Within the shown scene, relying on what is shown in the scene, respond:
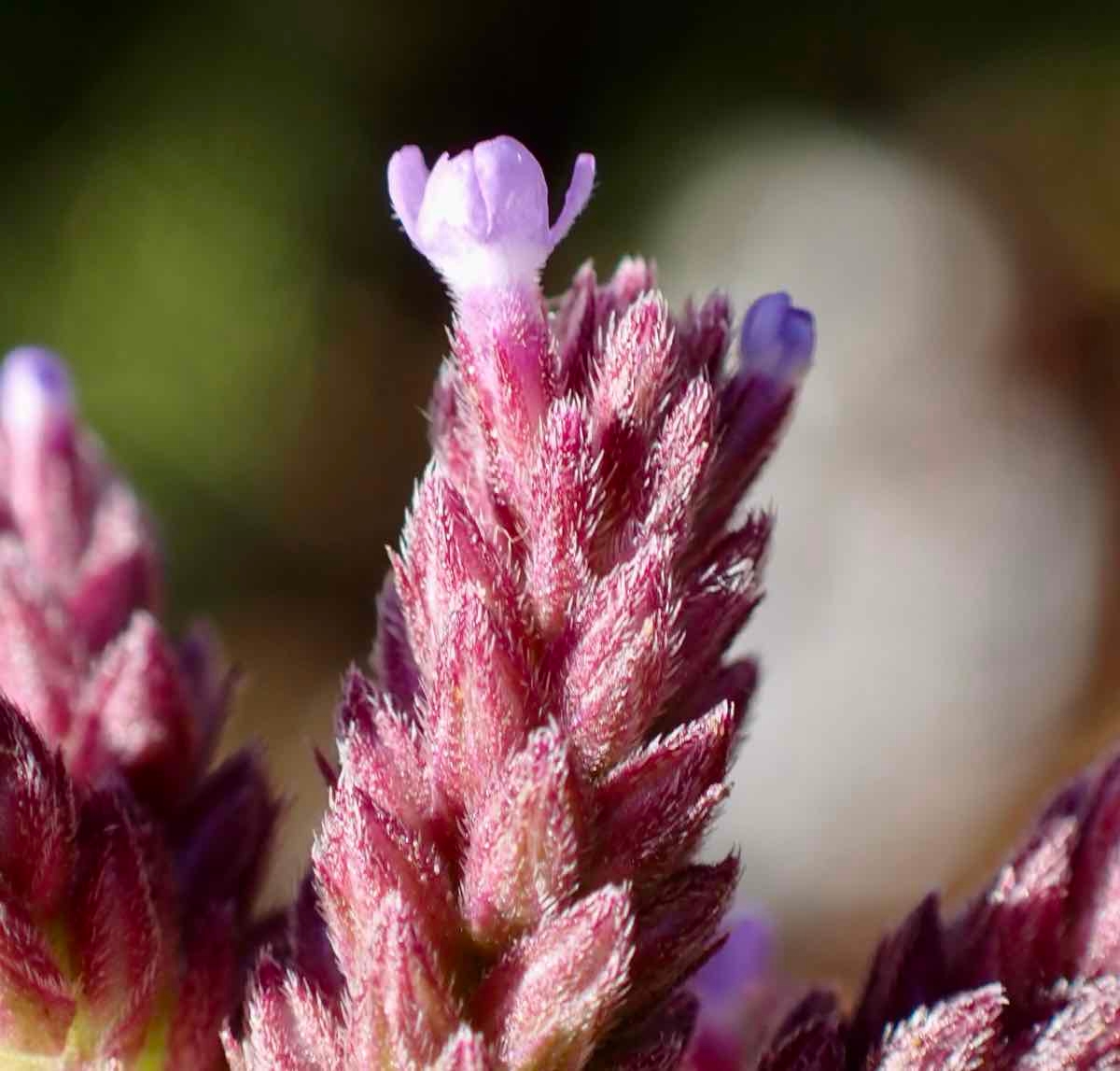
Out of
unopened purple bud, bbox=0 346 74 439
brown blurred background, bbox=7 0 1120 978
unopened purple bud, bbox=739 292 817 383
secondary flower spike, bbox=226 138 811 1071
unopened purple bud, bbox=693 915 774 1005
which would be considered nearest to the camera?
secondary flower spike, bbox=226 138 811 1071

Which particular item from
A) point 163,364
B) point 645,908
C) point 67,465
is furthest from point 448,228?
point 163,364

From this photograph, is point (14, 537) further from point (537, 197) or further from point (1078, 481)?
point (1078, 481)

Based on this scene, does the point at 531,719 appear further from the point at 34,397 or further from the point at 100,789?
the point at 34,397

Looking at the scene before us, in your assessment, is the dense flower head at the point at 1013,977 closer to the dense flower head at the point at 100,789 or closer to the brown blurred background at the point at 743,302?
the dense flower head at the point at 100,789

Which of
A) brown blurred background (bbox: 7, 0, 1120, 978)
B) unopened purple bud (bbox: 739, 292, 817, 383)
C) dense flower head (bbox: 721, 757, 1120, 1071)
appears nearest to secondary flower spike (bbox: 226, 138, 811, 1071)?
unopened purple bud (bbox: 739, 292, 817, 383)

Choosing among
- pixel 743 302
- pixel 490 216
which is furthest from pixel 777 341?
pixel 743 302

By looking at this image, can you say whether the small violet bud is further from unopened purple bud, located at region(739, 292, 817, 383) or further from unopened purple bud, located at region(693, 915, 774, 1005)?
unopened purple bud, located at region(693, 915, 774, 1005)

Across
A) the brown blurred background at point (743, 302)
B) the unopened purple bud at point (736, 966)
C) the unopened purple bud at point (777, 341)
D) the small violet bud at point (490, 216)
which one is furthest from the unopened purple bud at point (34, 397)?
the brown blurred background at point (743, 302)
